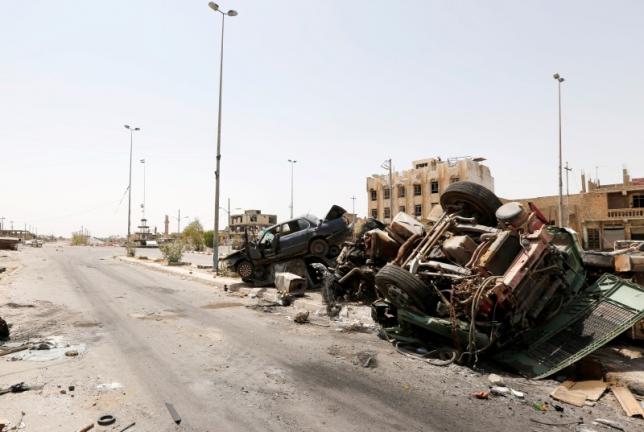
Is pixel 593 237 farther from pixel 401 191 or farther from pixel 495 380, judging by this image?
pixel 495 380

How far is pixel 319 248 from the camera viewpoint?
12.1 meters

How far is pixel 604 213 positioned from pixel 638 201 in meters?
3.06

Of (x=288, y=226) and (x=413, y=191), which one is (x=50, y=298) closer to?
(x=288, y=226)

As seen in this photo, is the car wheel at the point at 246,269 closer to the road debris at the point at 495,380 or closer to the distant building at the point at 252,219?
the road debris at the point at 495,380

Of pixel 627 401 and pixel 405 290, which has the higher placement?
pixel 405 290

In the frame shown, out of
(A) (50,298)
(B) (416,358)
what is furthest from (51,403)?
(A) (50,298)

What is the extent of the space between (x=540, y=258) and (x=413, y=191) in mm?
48889

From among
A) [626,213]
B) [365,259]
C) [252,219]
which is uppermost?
[252,219]

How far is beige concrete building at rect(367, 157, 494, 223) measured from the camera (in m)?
48.7

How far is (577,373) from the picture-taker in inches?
189

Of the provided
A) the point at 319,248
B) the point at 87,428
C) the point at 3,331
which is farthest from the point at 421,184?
the point at 87,428

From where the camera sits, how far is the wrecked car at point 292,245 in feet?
39.8

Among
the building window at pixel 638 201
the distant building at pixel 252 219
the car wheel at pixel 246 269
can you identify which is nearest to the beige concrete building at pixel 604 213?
the building window at pixel 638 201

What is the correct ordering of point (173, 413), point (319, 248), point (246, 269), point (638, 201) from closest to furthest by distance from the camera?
point (173, 413)
point (319, 248)
point (246, 269)
point (638, 201)
